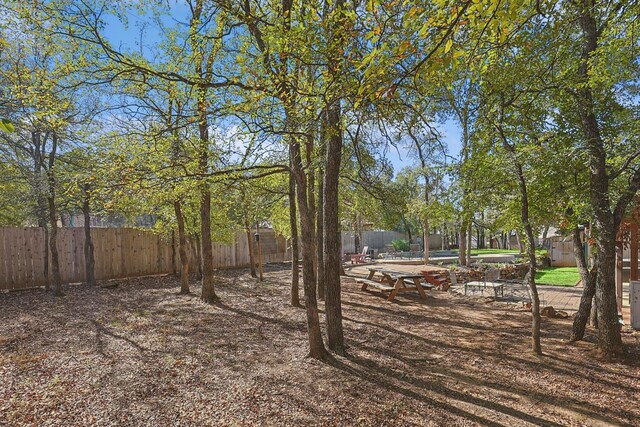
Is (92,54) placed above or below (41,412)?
above

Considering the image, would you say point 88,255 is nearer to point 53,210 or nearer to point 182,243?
point 53,210

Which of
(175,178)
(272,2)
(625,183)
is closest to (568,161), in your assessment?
(625,183)

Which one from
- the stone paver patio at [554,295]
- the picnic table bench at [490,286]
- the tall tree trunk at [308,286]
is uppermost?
the tall tree trunk at [308,286]

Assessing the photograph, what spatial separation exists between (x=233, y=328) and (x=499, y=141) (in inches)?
193

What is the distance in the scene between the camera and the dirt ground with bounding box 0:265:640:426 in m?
3.39

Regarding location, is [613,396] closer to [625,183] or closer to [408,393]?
[408,393]

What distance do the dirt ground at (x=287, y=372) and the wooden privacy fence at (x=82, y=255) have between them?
3.06 meters

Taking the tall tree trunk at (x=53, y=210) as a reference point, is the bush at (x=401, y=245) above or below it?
below

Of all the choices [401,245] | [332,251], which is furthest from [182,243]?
[401,245]

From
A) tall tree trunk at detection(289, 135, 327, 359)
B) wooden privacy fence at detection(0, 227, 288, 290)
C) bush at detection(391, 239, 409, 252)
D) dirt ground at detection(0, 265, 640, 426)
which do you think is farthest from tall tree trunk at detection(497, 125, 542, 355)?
bush at detection(391, 239, 409, 252)

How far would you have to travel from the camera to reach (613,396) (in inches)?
155

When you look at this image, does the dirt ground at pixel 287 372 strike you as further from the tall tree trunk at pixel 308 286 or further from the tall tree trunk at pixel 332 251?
the tall tree trunk at pixel 332 251

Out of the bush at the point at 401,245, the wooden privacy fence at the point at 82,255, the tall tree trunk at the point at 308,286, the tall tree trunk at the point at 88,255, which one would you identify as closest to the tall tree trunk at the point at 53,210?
the tall tree trunk at the point at 88,255

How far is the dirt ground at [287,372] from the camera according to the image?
3.39 meters
